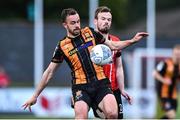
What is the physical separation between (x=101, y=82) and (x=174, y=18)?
161 feet

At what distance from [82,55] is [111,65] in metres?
0.91

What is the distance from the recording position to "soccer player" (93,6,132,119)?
12.8m

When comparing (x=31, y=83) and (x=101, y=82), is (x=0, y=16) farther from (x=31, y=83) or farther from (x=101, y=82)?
(x=101, y=82)

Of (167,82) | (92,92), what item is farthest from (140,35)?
(167,82)

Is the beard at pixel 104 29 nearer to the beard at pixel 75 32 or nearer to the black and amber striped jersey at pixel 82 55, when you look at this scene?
the black and amber striped jersey at pixel 82 55

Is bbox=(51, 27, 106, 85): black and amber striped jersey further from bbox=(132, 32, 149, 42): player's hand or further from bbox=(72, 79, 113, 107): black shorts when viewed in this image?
bbox=(132, 32, 149, 42): player's hand

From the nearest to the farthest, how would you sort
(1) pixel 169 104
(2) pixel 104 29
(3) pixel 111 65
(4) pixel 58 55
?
(4) pixel 58 55 → (2) pixel 104 29 → (3) pixel 111 65 → (1) pixel 169 104

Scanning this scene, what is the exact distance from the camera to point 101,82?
12.5 meters

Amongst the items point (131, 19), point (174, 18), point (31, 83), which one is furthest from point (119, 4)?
point (31, 83)

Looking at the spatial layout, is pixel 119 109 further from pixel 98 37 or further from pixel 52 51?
pixel 52 51

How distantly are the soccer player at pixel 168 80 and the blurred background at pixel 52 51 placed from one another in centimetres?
501

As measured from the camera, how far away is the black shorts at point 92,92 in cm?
1246

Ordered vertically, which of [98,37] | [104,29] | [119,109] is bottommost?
[119,109]

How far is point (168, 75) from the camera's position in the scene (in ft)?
63.3
